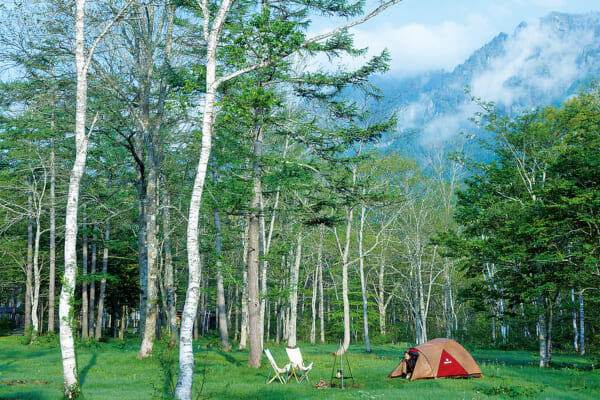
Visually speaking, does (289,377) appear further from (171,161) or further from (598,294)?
(171,161)

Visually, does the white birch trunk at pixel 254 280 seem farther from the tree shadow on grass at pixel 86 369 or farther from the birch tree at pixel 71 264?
the birch tree at pixel 71 264

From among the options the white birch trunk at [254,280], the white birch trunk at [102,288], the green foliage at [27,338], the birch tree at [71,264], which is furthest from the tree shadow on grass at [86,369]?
the white birch trunk at [102,288]


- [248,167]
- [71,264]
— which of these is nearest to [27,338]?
[248,167]

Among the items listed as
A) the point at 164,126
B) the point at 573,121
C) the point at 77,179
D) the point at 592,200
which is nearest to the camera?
the point at 77,179

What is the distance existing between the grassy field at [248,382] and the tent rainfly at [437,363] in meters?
0.48

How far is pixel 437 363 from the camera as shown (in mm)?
11625

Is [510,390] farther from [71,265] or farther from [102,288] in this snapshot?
[102,288]

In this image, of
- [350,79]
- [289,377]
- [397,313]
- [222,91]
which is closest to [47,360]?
[289,377]

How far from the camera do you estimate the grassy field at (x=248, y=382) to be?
8289 mm

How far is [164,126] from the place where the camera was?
15359mm

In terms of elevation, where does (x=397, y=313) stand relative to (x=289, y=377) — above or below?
below

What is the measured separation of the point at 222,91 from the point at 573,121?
46.5 ft

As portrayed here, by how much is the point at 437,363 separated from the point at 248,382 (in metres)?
5.37

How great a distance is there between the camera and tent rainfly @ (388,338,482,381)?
1155 centimetres
